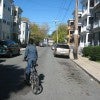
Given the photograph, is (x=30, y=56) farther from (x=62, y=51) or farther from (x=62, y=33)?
(x=62, y=33)

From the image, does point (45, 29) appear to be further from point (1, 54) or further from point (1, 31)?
point (1, 54)

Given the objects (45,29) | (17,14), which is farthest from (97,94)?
(45,29)

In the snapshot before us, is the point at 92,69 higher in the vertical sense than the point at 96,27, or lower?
lower

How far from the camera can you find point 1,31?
59.3 meters

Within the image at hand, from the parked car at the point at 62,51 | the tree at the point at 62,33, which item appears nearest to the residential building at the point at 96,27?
the parked car at the point at 62,51

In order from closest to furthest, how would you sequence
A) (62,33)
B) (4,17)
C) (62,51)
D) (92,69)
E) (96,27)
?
(92,69) → (62,51) → (96,27) → (4,17) → (62,33)

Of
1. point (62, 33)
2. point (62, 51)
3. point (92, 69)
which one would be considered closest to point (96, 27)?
point (62, 51)

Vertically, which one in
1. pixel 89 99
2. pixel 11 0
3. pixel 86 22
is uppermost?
pixel 11 0

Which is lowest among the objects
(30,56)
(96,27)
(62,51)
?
(30,56)

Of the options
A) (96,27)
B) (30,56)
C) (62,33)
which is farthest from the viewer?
(62,33)

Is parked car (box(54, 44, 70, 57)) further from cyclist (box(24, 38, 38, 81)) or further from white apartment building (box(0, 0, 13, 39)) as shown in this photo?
cyclist (box(24, 38, 38, 81))

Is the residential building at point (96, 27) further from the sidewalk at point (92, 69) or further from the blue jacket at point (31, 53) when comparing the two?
the blue jacket at point (31, 53)

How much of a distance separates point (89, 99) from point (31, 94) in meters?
1.94

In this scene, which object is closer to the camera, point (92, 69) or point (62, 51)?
point (92, 69)
